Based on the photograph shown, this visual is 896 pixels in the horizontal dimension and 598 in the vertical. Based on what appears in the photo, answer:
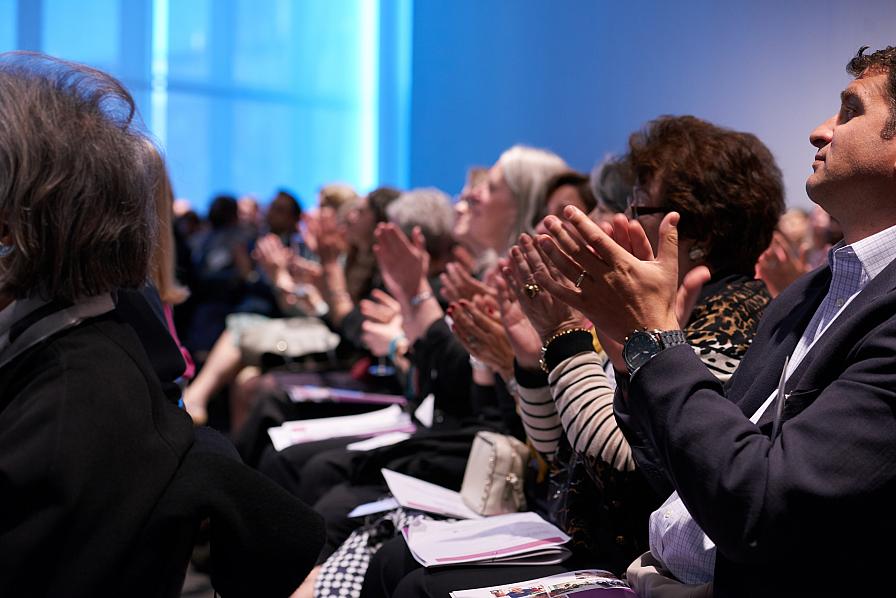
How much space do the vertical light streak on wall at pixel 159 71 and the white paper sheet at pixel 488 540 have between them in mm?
8128

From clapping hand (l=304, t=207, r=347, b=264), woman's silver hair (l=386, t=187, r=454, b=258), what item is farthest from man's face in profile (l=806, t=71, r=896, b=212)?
clapping hand (l=304, t=207, r=347, b=264)

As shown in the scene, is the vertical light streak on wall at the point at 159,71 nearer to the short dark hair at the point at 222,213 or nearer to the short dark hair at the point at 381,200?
the short dark hair at the point at 222,213

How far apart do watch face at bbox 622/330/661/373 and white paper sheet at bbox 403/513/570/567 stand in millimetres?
645

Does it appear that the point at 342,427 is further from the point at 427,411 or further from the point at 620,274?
the point at 620,274

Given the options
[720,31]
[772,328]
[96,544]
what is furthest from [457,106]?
[96,544]

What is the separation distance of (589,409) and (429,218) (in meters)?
2.61

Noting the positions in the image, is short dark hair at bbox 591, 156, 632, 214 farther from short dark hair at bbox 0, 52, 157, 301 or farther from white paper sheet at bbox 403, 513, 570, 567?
short dark hair at bbox 0, 52, 157, 301

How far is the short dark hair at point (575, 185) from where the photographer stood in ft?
10.4

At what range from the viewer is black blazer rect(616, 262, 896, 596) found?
1227 mm

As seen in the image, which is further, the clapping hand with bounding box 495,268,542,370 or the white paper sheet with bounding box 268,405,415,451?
the white paper sheet with bounding box 268,405,415,451

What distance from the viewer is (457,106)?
6480 millimetres

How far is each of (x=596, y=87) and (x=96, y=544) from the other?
3740 mm

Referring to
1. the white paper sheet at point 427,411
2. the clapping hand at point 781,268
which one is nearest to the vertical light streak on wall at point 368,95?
the white paper sheet at point 427,411

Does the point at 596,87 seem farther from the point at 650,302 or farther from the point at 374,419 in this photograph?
the point at 650,302
